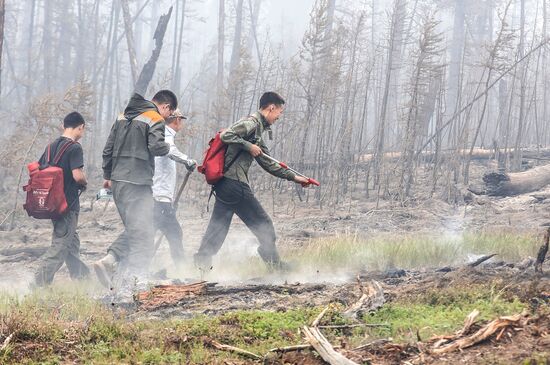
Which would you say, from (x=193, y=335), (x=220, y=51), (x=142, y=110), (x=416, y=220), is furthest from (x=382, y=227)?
(x=220, y=51)

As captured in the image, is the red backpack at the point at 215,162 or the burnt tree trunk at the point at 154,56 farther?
the burnt tree trunk at the point at 154,56

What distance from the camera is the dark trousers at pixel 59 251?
20.7ft

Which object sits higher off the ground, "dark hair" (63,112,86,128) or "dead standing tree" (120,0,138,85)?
"dead standing tree" (120,0,138,85)

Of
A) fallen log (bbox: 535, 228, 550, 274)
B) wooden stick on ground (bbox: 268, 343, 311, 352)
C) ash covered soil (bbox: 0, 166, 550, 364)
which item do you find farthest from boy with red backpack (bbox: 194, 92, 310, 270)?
wooden stick on ground (bbox: 268, 343, 311, 352)

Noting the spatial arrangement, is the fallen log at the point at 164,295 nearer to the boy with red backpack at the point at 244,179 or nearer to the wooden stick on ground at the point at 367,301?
the boy with red backpack at the point at 244,179

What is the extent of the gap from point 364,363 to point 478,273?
2.73m

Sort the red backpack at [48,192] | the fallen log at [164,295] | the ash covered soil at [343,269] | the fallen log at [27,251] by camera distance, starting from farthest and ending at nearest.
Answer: the fallen log at [27,251] < the red backpack at [48,192] < the fallen log at [164,295] < the ash covered soil at [343,269]

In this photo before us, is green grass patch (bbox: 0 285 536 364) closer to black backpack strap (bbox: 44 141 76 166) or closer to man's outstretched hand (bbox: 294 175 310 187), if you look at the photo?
man's outstretched hand (bbox: 294 175 310 187)

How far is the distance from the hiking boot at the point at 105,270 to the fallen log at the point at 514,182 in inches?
303

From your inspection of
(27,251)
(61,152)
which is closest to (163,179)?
(61,152)

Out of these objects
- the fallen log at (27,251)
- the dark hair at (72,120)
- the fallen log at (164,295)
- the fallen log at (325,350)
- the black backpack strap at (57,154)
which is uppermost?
the dark hair at (72,120)

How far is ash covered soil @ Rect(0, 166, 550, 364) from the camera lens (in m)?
3.44

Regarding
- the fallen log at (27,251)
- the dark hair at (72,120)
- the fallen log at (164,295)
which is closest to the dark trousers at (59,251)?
the dark hair at (72,120)

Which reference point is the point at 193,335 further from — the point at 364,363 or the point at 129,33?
the point at 129,33
